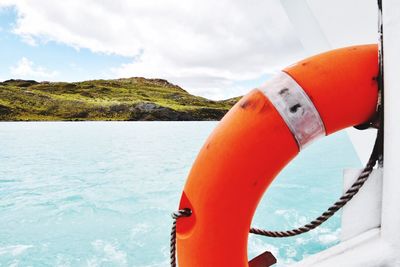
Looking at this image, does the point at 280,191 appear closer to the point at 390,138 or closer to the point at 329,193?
the point at 329,193

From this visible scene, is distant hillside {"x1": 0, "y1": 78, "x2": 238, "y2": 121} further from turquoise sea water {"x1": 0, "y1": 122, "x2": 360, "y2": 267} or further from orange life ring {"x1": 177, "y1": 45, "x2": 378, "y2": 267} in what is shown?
orange life ring {"x1": 177, "y1": 45, "x2": 378, "y2": 267}

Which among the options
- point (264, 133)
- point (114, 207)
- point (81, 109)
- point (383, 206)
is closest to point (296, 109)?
point (264, 133)

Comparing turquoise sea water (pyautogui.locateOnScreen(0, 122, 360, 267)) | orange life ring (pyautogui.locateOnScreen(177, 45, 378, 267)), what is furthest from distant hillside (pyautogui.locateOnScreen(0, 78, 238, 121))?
orange life ring (pyautogui.locateOnScreen(177, 45, 378, 267))

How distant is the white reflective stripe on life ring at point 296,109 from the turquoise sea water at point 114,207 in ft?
10.5

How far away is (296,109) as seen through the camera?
81 centimetres

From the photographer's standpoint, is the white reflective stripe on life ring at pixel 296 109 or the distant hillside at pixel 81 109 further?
the distant hillside at pixel 81 109

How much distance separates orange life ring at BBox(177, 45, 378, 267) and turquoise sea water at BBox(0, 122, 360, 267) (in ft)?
10.2

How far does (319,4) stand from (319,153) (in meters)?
10.7

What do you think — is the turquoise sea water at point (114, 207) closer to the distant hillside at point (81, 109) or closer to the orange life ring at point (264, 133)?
the orange life ring at point (264, 133)

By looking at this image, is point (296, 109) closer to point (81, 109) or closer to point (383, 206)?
point (383, 206)

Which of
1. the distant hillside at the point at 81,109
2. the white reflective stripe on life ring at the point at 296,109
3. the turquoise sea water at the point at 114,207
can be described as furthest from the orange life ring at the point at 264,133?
the distant hillside at the point at 81,109

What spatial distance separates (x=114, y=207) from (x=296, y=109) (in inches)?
214

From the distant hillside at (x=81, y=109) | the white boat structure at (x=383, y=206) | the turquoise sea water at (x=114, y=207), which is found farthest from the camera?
the distant hillside at (x=81, y=109)

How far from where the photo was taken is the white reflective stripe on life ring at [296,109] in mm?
808
